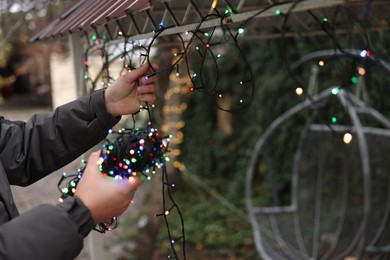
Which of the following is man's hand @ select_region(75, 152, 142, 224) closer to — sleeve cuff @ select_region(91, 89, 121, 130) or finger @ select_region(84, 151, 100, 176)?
finger @ select_region(84, 151, 100, 176)

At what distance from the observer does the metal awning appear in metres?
1.65

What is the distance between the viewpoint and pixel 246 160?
23.7 ft

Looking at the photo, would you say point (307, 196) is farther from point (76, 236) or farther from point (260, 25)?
point (76, 236)

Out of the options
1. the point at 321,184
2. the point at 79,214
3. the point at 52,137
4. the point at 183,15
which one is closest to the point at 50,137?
the point at 52,137

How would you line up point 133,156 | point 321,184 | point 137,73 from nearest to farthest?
point 133,156 → point 137,73 → point 321,184

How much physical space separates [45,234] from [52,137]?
76cm

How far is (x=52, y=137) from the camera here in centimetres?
197

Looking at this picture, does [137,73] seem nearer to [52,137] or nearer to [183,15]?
[52,137]

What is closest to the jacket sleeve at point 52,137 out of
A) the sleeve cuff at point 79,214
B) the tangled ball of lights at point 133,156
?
the tangled ball of lights at point 133,156

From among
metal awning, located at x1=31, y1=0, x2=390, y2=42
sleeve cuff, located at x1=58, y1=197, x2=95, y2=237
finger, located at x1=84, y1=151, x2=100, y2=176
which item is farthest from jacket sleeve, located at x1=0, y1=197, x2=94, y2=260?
metal awning, located at x1=31, y1=0, x2=390, y2=42

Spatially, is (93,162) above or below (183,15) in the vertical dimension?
below

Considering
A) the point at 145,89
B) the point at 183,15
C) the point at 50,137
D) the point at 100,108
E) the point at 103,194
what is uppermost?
the point at 183,15

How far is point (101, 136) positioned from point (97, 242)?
1.39 m

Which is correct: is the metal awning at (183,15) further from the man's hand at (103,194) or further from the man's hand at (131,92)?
the man's hand at (103,194)
